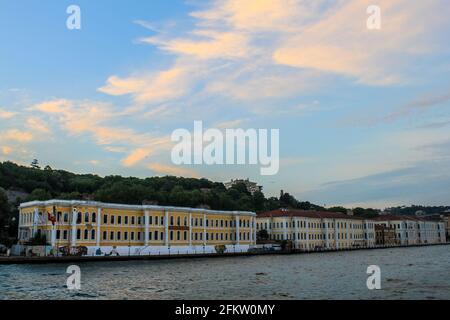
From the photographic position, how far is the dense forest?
314ft

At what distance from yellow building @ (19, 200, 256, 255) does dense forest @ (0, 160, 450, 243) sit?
6.71 m

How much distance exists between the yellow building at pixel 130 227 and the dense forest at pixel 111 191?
671 centimetres

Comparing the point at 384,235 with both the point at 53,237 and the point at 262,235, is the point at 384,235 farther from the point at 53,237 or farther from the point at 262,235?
the point at 53,237

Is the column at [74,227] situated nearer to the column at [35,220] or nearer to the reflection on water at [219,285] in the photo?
the column at [35,220]

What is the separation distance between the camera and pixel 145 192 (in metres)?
101

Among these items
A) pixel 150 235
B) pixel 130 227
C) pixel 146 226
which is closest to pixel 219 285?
pixel 130 227

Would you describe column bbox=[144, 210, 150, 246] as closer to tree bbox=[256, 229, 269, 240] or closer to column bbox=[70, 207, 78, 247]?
column bbox=[70, 207, 78, 247]

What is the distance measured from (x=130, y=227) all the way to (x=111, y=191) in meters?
23.8

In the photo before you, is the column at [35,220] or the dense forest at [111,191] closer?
the column at [35,220]

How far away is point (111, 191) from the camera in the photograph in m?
96.8

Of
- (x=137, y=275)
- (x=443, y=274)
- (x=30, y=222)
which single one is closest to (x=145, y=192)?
(x=30, y=222)

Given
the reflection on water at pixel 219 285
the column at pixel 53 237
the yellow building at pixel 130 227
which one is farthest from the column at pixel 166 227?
the reflection on water at pixel 219 285

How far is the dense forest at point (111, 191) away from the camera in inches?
3767
